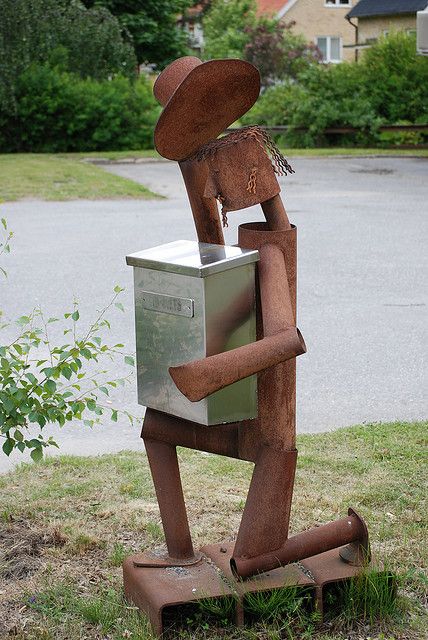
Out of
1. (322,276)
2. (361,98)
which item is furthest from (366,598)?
(361,98)

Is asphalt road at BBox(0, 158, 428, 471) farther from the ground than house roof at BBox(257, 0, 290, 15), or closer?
closer

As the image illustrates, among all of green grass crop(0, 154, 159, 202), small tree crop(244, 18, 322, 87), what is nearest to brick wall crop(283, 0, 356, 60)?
small tree crop(244, 18, 322, 87)

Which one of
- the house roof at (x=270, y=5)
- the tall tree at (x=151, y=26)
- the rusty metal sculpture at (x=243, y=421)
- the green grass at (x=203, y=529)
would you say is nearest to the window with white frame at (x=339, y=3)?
the house roof at (x=270, y=5)

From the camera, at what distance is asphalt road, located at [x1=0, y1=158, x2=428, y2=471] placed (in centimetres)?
544

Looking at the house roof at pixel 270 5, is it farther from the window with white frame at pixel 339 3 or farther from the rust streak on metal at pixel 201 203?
the rust streak on metal at pixel 201 203

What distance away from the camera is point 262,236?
2.82m

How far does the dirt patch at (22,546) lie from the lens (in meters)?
3.28

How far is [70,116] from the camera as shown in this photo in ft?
75.8

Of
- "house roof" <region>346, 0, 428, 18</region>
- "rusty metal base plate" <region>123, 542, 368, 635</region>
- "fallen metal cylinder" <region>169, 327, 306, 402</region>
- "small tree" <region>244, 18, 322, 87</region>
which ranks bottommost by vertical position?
"rusty metal base plate" <region>123, 542, 368, 635</region>

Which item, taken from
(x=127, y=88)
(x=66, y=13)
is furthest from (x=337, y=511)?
(x=66, y=13)

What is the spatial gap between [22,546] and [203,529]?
63 cm

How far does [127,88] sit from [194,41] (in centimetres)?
2762

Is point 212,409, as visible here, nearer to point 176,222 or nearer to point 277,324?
point 277,324

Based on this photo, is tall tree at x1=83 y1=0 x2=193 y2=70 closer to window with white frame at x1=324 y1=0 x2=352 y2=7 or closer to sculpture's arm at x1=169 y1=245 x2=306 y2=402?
window with white frame at x1=324 y1=0 x2=352 y2=7
